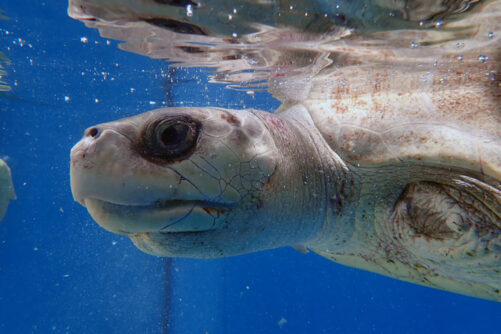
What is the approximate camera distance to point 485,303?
28.8ft

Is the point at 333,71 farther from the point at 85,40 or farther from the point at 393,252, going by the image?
the point at 85,40

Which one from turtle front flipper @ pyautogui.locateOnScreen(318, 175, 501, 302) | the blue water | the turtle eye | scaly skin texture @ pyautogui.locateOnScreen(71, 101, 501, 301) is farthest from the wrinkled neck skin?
the blue water

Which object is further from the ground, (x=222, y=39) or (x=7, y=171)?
(x=222, y=39)

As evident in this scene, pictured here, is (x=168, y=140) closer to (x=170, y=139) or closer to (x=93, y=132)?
(x=170, y=139)

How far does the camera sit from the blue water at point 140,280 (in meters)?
8.06

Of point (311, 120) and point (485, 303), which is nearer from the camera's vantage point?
point (311, 120)

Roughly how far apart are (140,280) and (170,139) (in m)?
9.90

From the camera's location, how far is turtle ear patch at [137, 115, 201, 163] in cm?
144

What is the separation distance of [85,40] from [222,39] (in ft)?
7.67

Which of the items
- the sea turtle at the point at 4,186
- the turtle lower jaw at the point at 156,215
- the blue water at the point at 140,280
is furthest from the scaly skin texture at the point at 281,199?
the sea turtle at the point at 4,186

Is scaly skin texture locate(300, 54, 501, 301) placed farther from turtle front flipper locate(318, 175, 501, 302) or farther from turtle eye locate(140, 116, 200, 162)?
turtle eye locate(140, 116, 200, 162)

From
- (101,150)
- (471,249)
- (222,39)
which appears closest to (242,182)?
(101,150)

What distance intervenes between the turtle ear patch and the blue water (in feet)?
16.5

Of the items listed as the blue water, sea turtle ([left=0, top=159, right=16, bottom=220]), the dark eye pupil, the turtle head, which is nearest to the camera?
the turtle head
